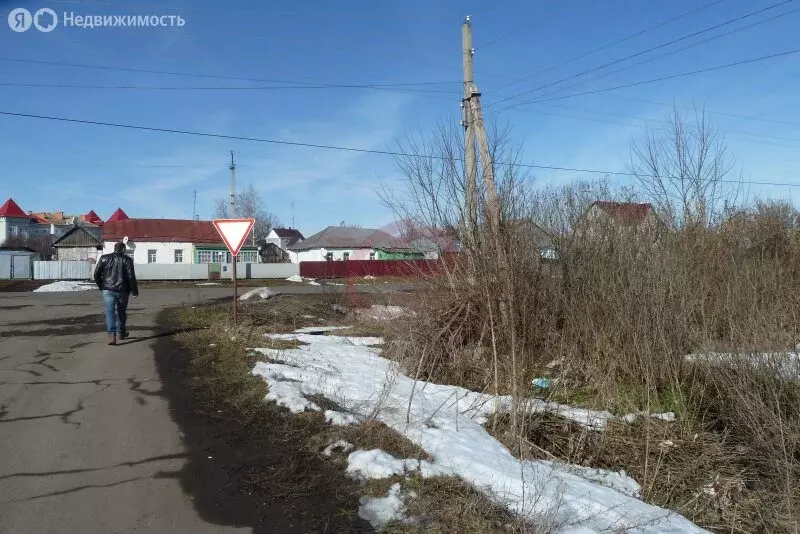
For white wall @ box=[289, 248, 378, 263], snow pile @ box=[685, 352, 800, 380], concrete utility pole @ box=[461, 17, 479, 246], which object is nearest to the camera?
snow pile @ box=[685, 352, 800, 380]

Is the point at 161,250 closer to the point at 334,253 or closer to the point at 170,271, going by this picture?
the point at 170,271

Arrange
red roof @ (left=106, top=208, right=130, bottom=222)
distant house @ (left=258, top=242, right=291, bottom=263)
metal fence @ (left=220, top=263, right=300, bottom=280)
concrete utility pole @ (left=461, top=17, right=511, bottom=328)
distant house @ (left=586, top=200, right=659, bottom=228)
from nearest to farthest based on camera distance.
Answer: concrete utility pole @ (left=461, top=17, right=511, bottom=328), distant house @ (left=586, top=200, right=659, bottom=228), metal fence @ (left=220, top=263, right=300, bottom=280), distant house @ (left=258, top=242, right=291, bottom=263), red roof @ (left=106, top=208, right=130, bottom=222)

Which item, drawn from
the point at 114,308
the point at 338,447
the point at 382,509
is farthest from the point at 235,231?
the point at 382,509

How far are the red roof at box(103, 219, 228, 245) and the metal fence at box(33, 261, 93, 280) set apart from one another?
302 inches

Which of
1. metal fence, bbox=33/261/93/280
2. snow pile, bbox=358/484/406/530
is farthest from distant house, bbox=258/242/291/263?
snow pile, bbox=358/484/406/530

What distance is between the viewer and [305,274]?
168 ft

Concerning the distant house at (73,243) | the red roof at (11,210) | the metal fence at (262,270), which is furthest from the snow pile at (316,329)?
the red roof at (11,210)

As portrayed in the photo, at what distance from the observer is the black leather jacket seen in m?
9.42

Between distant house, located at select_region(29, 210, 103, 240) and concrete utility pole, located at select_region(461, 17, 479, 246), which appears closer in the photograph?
concrete utility pole, located at select_region(461, 17, 479, 246)

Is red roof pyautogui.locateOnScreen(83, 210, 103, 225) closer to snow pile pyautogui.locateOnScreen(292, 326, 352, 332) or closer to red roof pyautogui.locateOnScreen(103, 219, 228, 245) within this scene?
red roof pyautogui.locateOnScreen(103, 219, 228, 245)

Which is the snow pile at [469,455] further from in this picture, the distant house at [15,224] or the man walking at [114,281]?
the distant house at [15,224]

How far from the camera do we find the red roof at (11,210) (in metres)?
90.9

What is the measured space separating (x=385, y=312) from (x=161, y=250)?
4755 cm

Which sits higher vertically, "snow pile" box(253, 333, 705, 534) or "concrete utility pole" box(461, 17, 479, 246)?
"concrete utility pole" box(461, 17, 479, 246)
